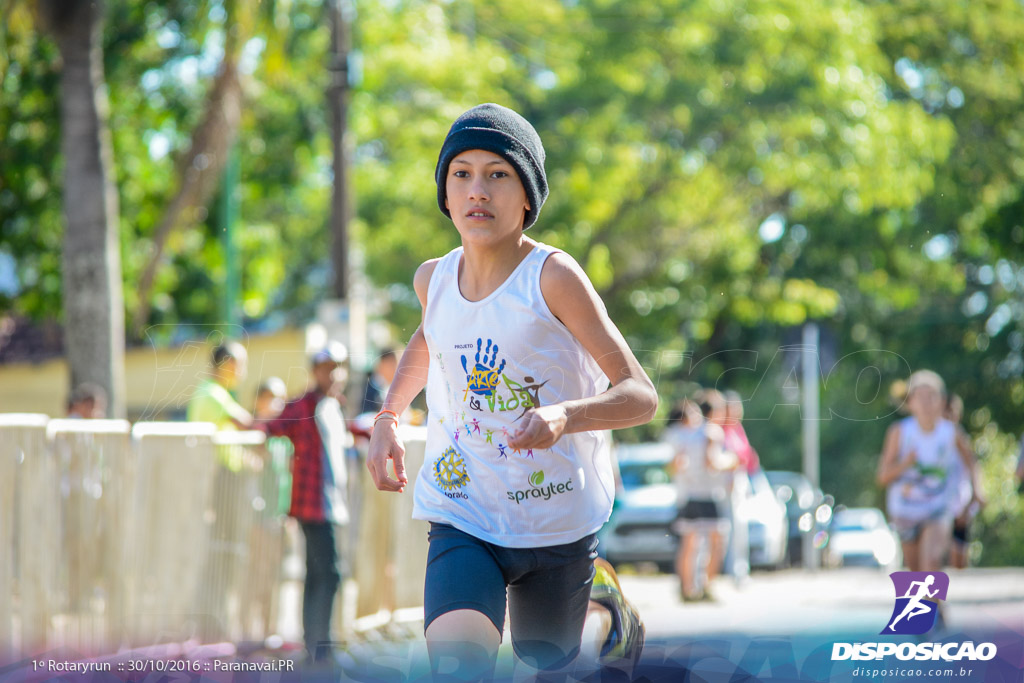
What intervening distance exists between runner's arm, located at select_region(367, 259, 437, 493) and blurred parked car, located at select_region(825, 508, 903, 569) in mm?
13842

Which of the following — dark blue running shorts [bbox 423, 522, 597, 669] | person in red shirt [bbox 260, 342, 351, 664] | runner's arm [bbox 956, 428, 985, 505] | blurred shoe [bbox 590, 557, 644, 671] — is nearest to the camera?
blurred shoe [bbox 590, 557, 644, 671]

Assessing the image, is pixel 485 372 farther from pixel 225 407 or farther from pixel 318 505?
pixel 225 407

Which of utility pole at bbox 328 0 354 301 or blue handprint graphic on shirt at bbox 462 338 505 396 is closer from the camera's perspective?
blue handprint graphic on shirt at bbox 462 338 505 396

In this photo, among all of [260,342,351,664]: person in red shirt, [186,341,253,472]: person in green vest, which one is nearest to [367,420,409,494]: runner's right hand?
[186,341,253,472]: person in green vest

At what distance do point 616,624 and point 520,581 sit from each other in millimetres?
249

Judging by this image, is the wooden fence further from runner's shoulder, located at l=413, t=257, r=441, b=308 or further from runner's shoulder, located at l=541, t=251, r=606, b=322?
runner's shoulder, located at l=541, t=251, r=606, b=322

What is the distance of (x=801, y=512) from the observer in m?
19.2

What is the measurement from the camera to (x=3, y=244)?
47.7ft

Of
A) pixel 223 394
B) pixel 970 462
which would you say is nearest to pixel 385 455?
Result: pixel 223 394

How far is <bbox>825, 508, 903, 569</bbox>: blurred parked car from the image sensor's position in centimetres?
1717

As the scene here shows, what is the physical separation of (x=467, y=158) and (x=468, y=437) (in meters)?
0.60

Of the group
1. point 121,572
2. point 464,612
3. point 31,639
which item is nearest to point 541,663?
point 464,612

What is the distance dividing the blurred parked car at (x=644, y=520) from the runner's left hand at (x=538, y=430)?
1188cm

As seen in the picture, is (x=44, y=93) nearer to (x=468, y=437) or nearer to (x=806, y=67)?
(x=806, y=67)
